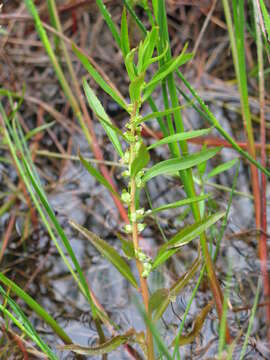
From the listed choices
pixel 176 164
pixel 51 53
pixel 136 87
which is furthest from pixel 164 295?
pixel 51 53

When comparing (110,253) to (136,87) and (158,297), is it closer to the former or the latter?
(158,297)

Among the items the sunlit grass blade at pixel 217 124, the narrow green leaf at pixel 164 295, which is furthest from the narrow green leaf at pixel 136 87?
the narrow green leaf at pixel 164 295

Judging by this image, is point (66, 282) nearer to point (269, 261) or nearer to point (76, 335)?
point (76, 335)

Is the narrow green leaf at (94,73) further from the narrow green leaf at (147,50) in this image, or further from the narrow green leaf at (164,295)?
the narrow green leaf at (164,295)

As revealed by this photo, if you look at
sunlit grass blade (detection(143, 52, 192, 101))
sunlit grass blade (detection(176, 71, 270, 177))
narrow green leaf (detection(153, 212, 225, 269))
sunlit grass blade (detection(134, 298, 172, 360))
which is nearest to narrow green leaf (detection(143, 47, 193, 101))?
sunlit grass blade (detection(143, 52, 192, 101))

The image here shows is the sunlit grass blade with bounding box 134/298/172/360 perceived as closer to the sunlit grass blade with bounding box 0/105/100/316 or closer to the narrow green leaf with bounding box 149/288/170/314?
the narrow green leaf with bounding box 149/288/170/314
